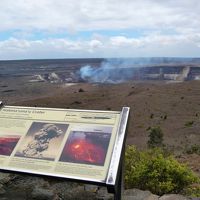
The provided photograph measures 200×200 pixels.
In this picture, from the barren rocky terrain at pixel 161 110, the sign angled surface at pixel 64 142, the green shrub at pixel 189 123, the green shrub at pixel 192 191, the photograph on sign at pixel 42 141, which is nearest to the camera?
the sign angled surface at pixel 64 142

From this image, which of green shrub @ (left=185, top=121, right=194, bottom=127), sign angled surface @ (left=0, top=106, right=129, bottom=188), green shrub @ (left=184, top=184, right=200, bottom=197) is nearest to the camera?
sign angled surface @ (left=0, top=106, right=129, bottom=188)

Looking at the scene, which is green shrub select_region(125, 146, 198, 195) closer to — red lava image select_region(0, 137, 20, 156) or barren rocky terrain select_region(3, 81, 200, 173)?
red lava image select_region(0, 137, 20, 156)

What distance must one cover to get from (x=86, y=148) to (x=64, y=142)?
1.06 ft

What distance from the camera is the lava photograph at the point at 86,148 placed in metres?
4.82

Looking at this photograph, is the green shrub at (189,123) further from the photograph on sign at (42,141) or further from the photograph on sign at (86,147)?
the photograph on sign at (86,147)

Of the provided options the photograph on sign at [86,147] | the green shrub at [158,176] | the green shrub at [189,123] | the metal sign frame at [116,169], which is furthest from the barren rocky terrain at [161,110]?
the photograph on sign at [86,147]

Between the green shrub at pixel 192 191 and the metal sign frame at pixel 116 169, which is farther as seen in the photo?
the green shrub at pixel 192 191

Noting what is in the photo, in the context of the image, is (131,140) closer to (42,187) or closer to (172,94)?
(42,187)

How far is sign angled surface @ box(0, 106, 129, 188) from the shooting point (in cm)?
473

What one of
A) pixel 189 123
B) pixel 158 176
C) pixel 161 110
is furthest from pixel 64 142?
pixel 161 110

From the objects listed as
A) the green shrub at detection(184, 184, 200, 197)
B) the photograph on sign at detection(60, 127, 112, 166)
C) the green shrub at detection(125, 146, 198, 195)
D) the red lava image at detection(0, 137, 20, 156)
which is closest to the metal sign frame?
the photograph on sign at detection(60, 127, 112, 166)

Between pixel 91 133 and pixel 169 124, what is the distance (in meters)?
18.5

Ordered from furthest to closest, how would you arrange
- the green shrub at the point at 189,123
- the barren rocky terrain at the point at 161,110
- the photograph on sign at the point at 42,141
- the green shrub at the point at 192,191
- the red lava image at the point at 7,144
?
the green shrub at the point at 189,123 < the barren rocky terrain at the point at 161,110 < the green shrub at the point at 192,191 < the red lava image at the point at 7,144 < the photograph on sign at the point at 42,141

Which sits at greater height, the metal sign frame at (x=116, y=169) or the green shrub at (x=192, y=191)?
the metal sign frame at (x=116, y=169)
